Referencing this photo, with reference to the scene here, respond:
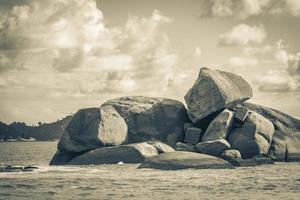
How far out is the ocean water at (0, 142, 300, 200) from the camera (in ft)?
70.2

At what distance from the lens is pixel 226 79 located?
41219 millimetres

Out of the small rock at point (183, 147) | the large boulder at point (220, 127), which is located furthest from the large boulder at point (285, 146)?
the small rock at point (183, 147)

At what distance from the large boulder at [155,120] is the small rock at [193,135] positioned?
169 cm

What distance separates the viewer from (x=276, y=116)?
4241 centimetres

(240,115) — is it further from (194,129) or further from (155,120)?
(155,120)

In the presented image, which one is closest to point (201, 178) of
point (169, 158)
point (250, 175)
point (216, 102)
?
point (250, 175)

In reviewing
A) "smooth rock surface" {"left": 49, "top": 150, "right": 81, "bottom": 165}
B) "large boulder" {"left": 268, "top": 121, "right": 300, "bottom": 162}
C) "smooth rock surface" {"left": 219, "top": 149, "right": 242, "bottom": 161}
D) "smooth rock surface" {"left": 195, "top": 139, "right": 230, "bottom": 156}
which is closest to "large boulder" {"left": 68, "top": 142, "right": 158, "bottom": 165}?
"smooth rock surface" {"left": 49, "top": 150, "right": 81, "bottom": 165}

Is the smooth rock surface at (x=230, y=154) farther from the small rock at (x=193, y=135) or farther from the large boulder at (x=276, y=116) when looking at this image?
the large boulder at (x=276, y=116)

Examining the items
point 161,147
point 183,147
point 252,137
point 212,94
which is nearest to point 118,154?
point 161,147

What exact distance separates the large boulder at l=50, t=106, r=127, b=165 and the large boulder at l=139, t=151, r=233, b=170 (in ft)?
18.8

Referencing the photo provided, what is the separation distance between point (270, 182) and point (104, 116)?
598 inches

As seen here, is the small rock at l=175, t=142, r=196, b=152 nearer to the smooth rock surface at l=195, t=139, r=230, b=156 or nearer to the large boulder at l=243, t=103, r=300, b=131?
the smooth rock surface at l=195, t=139, r=230, b=156

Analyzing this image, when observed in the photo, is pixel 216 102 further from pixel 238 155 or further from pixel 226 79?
→ pixel 238 155

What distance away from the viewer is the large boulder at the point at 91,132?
37438 millimetres
